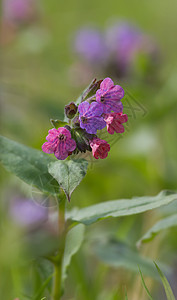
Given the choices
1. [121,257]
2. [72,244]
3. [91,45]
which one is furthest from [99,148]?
[91,45]

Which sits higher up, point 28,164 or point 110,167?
point 28,164

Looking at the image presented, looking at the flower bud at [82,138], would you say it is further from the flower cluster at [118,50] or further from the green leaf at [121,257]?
the flower cluster at [118,50]

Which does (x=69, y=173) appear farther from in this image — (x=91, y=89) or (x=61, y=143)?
(x=91, y=89)

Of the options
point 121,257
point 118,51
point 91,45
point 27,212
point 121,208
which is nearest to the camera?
point 121,208

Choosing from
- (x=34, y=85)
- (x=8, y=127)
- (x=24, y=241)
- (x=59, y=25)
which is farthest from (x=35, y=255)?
(x=59, y=25)

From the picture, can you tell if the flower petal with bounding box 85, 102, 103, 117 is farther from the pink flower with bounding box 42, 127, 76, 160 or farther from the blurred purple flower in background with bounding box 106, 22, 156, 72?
the blurred purple flower in background with bounding box 106, 22, 156, 72

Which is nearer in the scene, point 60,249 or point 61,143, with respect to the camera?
point 61,143

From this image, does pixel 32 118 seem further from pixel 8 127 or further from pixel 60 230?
pixel 60 230
